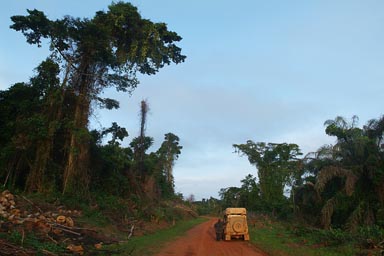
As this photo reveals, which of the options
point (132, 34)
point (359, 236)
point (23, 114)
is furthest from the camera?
point (132, 34)

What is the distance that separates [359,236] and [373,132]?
13.0 metres

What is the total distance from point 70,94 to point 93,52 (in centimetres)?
363

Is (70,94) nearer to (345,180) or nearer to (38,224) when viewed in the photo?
(38,224)

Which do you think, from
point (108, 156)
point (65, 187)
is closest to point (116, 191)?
point (108, 156)

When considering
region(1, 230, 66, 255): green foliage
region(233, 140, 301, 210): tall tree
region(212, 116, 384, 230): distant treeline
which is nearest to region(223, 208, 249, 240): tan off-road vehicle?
region(212, 116, 384, 230): distant treeline

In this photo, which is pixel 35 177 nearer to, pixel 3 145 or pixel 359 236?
pixel 3 145

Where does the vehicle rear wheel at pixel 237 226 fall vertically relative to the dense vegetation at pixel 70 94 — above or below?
below

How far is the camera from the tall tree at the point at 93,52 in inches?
958

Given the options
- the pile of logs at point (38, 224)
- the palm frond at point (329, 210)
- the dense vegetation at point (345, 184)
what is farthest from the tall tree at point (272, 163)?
the pile of logs at point (38, 224)

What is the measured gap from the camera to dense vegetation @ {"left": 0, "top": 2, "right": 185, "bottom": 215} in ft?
76.9

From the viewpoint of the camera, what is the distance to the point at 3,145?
24766mm

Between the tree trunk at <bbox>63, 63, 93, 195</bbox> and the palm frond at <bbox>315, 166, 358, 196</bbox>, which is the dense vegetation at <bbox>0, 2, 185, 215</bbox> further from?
the palm frond at <bbox>315, 166, 358, 196</bbox>

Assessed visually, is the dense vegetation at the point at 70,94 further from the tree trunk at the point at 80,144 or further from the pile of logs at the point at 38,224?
the pile of logs at the point at 38,224

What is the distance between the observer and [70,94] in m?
25.9
